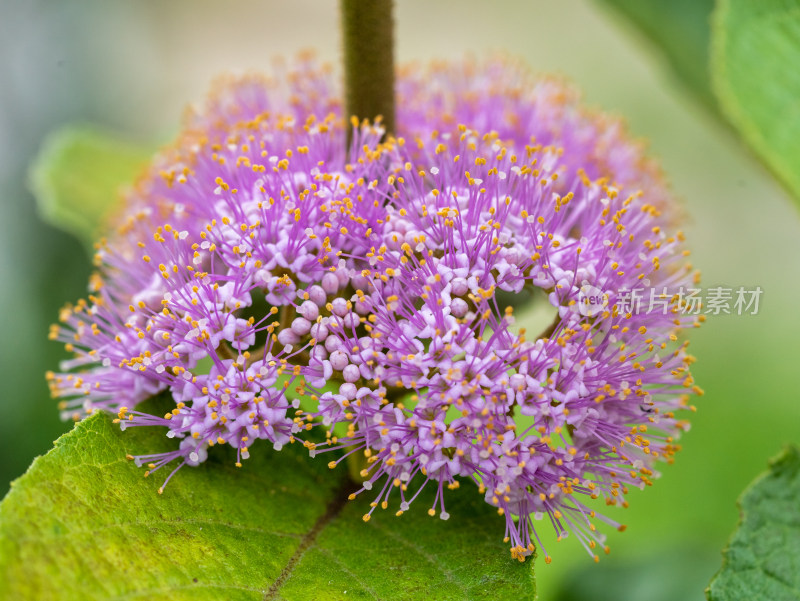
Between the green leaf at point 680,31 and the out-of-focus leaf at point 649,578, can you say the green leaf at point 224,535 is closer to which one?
the out-of-focus leaf at point 649,578

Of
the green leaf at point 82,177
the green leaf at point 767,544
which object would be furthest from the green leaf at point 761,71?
the green leaf at point 82,177

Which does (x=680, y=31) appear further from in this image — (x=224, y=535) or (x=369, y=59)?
(x=224, y=535)

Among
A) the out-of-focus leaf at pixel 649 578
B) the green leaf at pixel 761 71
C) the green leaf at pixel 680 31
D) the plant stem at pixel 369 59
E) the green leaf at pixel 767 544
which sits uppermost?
the green leaf at pixel 680 31

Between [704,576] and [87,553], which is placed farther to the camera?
[704,576]

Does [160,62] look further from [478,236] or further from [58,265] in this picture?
[478,236]

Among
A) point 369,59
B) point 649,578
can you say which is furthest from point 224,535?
point 649,578

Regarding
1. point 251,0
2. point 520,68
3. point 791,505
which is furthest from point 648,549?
point 251,0
